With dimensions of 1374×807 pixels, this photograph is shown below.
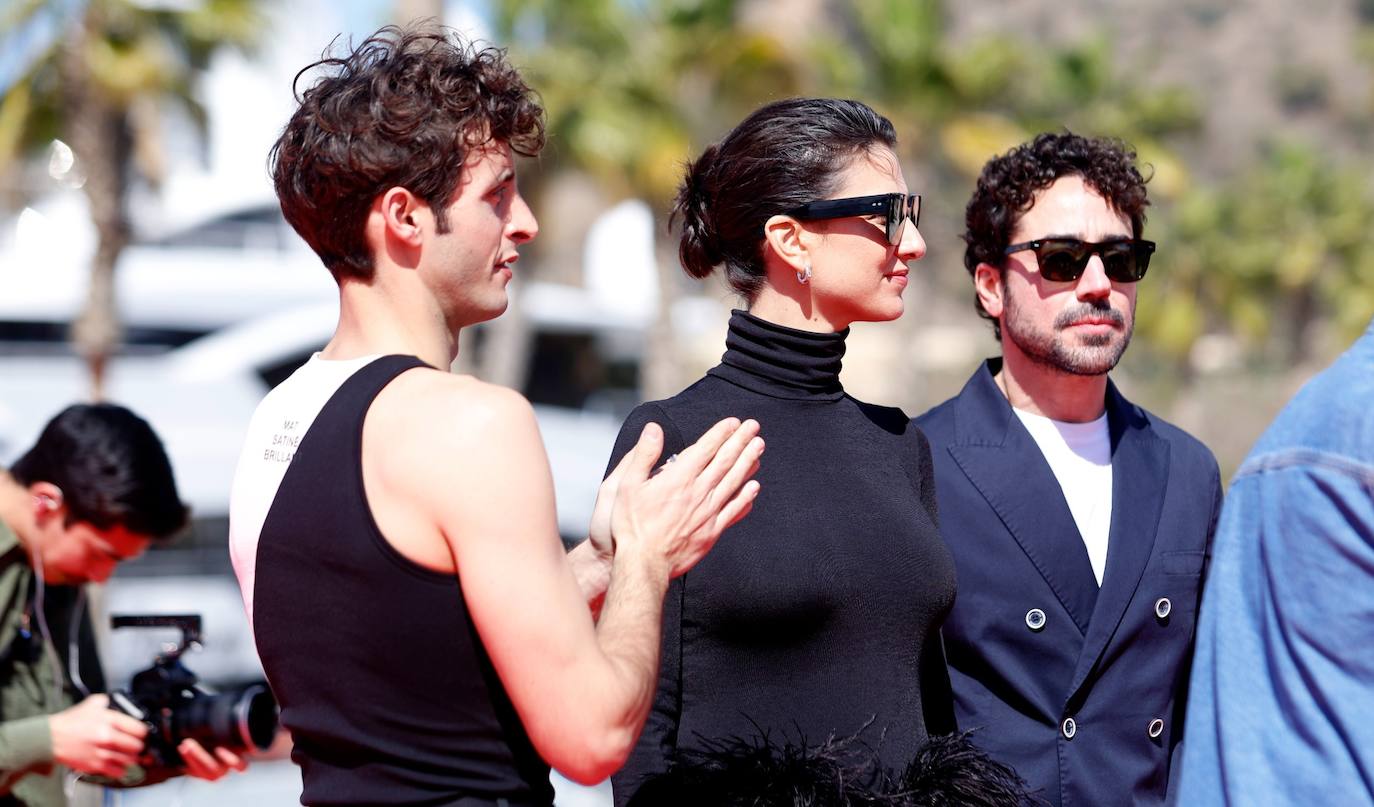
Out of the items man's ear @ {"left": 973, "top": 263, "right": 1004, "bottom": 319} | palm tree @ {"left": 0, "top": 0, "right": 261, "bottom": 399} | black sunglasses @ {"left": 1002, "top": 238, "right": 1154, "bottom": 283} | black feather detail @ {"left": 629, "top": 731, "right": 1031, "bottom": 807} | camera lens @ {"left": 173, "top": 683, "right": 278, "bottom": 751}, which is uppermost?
palm tree @ {"left": 0, "top": 0, "right": 261, "bottom": 399}

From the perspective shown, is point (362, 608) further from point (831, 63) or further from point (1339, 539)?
point (831, 63)

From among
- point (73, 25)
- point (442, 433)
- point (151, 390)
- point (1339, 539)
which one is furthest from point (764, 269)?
point (151, 390)

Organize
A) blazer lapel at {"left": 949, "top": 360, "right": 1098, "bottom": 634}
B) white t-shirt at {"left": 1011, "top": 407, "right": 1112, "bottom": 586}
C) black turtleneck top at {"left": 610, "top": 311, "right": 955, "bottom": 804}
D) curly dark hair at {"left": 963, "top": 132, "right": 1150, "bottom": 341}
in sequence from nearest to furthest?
black turtleneck top at {"left": 610, "top": 311, "right": 955, "bottom": 804}
blazer lapel at {"left": 949, "top": 360, "right": 1098, "bottom": 634}
white t-shirt at {"left": 1011, "top": 407, "right": 1112, "bottom": 586}
curly dark hair at {"left": 963, "top": 132, "right": 1150, "bottom": 341}

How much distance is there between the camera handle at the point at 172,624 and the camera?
3254mm

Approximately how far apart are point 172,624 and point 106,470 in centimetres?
50

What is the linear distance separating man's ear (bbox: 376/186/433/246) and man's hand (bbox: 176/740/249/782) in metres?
1.56

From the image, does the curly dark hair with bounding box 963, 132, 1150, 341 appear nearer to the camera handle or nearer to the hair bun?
the hair bun

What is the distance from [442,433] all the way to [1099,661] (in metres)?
1.85

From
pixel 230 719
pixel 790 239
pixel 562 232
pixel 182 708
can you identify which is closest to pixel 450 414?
pixel 790 239

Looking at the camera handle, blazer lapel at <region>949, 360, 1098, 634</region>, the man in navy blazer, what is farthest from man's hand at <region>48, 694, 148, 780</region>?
blazer lapel at <region>949, 360, 1098, 634</region>

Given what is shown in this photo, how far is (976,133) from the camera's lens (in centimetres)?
2442

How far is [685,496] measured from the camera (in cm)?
205

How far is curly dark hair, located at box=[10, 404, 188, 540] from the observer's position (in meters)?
3.50

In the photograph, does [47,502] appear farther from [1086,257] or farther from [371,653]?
[1086,257]
